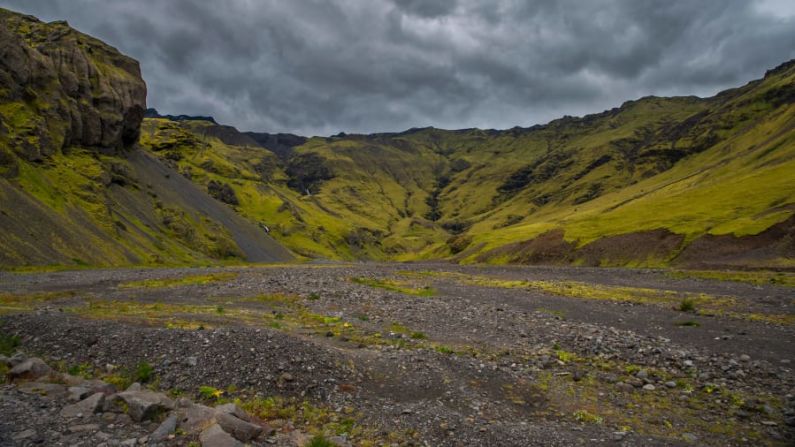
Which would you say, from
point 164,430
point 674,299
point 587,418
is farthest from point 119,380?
point 674,299

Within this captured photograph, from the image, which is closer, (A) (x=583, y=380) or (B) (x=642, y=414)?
(B) (x=642, y=414)

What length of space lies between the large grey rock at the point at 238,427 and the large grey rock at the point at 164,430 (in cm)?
102

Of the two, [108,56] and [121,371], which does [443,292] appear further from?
[108,56]

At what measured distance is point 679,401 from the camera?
15.8m

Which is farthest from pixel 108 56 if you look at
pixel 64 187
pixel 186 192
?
pixel 64 187

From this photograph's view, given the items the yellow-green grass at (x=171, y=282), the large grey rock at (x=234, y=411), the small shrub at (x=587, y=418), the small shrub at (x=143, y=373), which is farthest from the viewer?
the yellow-green grass at (x=171, y=282)

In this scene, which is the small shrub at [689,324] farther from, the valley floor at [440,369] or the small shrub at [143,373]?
→ the small shrub at [143,373]

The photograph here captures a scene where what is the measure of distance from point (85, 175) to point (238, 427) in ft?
347

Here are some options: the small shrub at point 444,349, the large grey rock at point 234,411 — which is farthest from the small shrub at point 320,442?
the small shrub at point 444,349

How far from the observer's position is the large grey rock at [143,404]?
11.0 m

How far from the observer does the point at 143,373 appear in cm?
1477

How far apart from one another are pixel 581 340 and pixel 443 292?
987 inches

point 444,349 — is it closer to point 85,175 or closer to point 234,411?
point 234,411

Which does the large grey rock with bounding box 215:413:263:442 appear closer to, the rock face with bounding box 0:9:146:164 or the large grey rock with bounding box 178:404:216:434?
the large grey rock with bounding box 178:404:216:434
